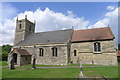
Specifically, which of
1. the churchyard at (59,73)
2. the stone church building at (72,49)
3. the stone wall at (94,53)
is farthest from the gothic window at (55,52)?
the churchyard at (59,73)

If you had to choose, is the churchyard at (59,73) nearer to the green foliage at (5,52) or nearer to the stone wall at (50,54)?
the stone wall at (50,54)

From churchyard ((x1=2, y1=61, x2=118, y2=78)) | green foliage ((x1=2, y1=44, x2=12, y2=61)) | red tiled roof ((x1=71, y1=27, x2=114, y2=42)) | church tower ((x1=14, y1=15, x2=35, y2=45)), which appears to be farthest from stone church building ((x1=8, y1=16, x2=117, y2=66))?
green foliage ((x1=2, y1=44, x2=12, y2=61))

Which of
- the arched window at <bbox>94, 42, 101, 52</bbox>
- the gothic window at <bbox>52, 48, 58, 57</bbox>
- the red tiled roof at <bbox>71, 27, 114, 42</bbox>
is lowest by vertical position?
the gothic window at <bbox>52, 48, 58, 57</bbox>

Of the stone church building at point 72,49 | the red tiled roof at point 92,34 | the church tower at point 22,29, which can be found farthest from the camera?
the church tower at point 22,29

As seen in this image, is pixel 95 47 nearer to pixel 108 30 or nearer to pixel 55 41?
pixel 108 30

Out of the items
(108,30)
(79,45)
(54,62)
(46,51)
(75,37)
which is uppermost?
(108,30)

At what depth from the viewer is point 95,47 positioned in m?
21.7

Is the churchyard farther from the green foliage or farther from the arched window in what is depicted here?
the green foliage

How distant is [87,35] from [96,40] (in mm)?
2903

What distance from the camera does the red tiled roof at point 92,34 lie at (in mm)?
21278

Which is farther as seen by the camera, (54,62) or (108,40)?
(54,62)

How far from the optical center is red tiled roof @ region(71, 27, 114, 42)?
21278 millimetres

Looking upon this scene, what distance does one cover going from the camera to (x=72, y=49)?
2358 centimetres

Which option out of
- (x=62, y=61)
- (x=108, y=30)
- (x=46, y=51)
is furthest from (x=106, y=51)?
(x=46, y=51)
